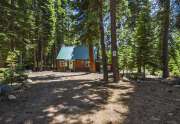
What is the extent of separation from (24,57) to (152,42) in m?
28.2

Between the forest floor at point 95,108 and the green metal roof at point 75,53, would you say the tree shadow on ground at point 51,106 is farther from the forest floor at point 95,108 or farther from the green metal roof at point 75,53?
the green metal roof at point 75,53

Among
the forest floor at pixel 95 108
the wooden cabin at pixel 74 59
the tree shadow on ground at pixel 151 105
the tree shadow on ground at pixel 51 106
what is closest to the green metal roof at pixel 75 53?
the wooden cabin at pixel 74 59

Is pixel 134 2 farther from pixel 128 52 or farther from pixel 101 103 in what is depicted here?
pixel 101 103

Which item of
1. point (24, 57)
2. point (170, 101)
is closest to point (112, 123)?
point (170, 101)

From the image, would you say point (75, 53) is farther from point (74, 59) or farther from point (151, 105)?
point (151, 105)

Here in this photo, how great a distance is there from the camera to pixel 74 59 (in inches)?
1537

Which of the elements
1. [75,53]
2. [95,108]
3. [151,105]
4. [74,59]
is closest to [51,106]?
[95,108]

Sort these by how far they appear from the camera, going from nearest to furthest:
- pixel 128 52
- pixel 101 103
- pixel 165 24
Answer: pixel 101 103, pixel 165 24, pixel 128 52

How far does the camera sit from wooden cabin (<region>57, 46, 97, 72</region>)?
38312mm

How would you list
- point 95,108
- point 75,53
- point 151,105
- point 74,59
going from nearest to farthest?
point 95,108 < point 151,105 < point 74,59 < point 75,53

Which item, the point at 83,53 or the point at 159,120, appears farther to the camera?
the point at 83,53

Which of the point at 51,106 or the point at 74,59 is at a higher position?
the point at 74,59

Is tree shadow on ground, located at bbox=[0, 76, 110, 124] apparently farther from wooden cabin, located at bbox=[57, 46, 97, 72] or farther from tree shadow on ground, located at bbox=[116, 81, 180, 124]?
wooden cabin, located at bbox=[57, 46, 97, 72]

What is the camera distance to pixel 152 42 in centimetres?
2272
